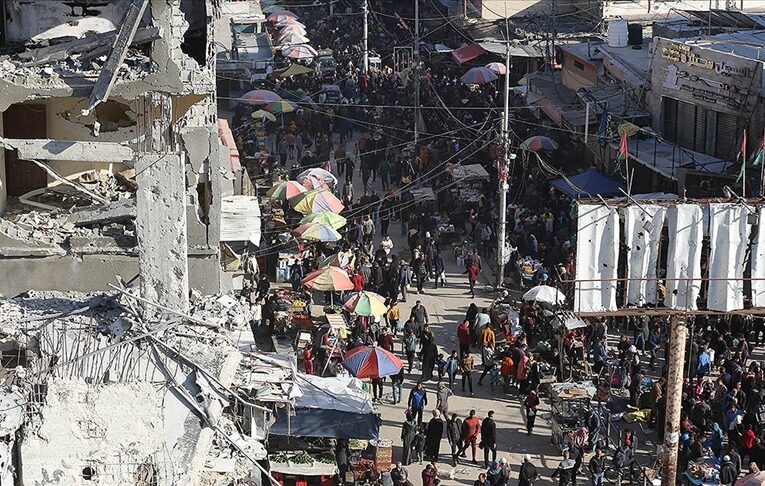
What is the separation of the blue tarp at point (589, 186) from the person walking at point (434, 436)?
577 inches

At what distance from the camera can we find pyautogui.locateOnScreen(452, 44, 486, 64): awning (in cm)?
5978

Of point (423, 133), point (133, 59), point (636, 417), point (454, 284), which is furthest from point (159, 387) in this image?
point (423, 133)

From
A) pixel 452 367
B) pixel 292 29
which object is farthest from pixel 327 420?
pixel 292 29

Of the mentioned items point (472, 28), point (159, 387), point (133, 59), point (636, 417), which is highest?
point (472, 28)

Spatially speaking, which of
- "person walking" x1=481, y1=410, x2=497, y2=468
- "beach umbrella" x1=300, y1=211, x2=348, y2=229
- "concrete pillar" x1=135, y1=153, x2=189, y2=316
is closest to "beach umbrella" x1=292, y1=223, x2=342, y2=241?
"beach umbrella" x1=300, y1=211, x2=348, y2=229

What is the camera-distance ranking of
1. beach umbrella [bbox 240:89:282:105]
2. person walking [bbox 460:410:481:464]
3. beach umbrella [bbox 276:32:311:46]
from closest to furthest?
1. person walking [bbox 460:410:481:464]
2. beach umbrella [bbox 240:89:282:105]
3. beach umbrella [bbox 276:32:311:46]

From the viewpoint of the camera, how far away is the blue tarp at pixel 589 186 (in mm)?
41322

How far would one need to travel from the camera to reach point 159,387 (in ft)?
51.8

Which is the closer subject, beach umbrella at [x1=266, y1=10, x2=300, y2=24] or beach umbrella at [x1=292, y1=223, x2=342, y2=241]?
beach umbrella at [x1=292, y1=223, x2=342, y2=241]

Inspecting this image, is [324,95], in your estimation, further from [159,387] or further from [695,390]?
[159,387]

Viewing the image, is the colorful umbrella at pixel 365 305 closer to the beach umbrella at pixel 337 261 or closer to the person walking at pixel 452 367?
the person walking at pixel 452 367

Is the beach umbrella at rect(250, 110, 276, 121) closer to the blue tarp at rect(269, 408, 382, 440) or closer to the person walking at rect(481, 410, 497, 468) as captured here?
the person walking at rect(481, 410, 497, 468)

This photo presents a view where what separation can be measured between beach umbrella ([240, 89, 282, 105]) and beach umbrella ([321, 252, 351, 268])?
1760cm

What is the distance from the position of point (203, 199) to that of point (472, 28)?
38.3 m
